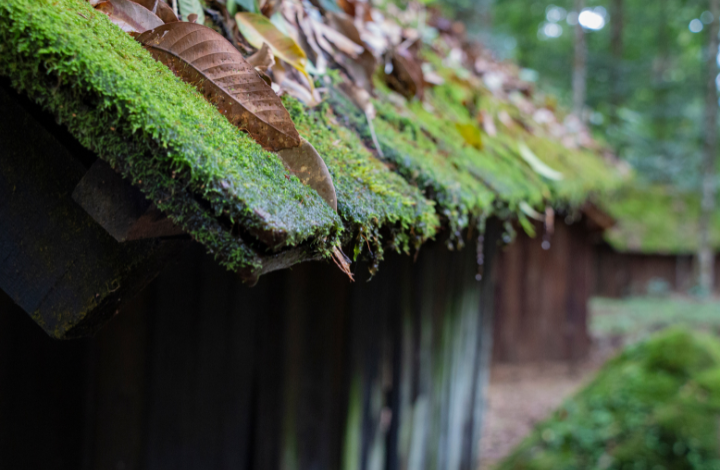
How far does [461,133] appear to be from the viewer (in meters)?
2.02

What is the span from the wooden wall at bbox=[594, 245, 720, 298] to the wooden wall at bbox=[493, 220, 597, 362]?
363cm

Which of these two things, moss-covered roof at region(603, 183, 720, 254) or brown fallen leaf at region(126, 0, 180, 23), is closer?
brown fallen leaf at region(126, 0, 180, 23)

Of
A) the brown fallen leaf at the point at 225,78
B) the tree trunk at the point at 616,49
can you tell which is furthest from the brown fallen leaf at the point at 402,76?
the tree trunk at the point at 616,49

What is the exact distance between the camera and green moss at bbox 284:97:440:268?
0.88 meters

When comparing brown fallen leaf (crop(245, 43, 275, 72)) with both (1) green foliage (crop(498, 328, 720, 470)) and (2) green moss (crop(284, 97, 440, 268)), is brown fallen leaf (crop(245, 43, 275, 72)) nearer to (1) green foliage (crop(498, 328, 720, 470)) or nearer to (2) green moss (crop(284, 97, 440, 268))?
(2) green moss (crop(284, 97, 440, 268))

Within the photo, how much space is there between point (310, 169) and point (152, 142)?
0.25 meters

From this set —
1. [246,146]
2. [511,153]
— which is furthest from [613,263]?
[246,146]

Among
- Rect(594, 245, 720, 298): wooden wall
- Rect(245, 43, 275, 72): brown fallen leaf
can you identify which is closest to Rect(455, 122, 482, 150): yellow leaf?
Rect(245, 43, 275, 72): brown fallen leaf

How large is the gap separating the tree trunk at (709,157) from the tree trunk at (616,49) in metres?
3.60

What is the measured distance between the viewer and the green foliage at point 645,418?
3852 millimetres

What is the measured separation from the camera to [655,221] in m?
13.0

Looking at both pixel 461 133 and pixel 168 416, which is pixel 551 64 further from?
pixel 168 416

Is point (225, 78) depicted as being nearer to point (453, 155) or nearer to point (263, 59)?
point (263, 59)

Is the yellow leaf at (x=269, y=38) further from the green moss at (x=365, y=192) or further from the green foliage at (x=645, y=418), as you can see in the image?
the green foliage at (x=645, y=418)
